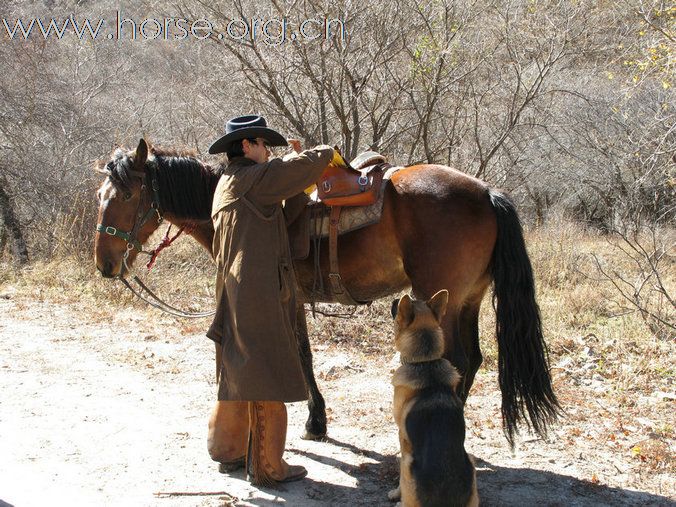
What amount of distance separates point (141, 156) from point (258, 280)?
1.60 m

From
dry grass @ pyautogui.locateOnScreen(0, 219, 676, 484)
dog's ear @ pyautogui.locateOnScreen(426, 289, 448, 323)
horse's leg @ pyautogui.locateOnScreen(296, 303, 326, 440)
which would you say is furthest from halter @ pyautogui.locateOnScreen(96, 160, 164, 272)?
dry grass @ pyautogui.locateOnScreen(0, 219, 676, 484)

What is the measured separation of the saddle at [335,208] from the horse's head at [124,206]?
3.71 ft

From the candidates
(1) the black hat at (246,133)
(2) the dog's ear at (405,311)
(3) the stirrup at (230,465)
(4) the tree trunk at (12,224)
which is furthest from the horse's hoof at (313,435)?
(4) the tree trunk at (12,224)

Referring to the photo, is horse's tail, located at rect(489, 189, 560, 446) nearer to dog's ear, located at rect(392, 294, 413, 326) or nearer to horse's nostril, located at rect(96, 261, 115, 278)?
dog's ear, located at rect(392, 294, 413, 326)

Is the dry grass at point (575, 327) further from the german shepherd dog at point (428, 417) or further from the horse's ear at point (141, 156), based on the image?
the horse's ear at point (141, 156)

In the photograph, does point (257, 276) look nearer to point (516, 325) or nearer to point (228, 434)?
point (228, 434)

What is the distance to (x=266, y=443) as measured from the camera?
13.8 ft

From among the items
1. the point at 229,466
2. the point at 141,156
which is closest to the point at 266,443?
the point at 229,466

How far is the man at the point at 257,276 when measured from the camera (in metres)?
3.89

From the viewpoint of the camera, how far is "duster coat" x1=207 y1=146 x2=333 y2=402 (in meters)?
3.89

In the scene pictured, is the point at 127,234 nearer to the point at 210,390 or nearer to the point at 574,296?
the point at 210,390

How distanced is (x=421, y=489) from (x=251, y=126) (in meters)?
2.36

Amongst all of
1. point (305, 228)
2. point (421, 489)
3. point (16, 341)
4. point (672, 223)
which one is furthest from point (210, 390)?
point (672, 223)

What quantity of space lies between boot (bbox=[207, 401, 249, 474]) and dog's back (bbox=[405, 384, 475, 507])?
151 centimetres
